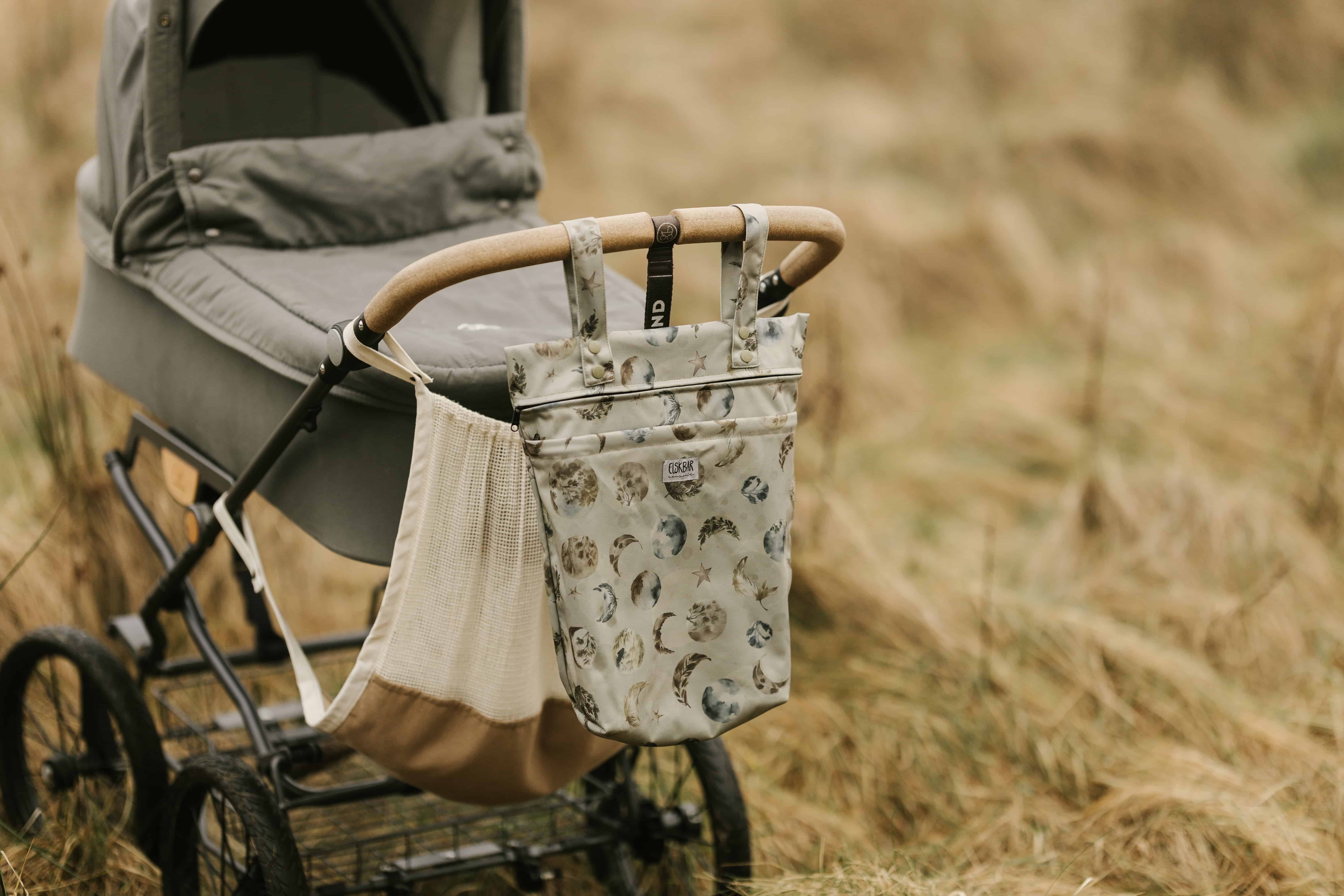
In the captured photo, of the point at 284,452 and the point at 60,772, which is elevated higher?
the point at 284,452

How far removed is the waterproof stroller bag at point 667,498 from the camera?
133 centimetres

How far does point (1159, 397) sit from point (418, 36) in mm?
3012

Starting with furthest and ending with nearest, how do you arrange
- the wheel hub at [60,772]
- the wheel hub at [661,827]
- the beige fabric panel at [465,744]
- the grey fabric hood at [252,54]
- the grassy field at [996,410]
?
1. the grassy field at [996,410]
2. the wheel hub at [60,772]
3. the wheel hub at [661,827]
4. the grey fabric hood at [252,54]
5. the beige fabric panel at [465,744]

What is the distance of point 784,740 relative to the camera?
2605mm

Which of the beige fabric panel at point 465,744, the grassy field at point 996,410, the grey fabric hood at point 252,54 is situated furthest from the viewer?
the grassy field at point 996,410

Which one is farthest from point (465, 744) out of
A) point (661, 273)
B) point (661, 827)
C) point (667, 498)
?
point (661, 273)

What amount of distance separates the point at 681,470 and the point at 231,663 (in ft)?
3.80

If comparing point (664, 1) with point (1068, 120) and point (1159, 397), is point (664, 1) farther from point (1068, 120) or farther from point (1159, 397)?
point (1159, 397)

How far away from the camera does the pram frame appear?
51.4 inches

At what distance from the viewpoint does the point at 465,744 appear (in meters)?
1.53

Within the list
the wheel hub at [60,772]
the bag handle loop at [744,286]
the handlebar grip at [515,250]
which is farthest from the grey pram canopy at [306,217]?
the wheel hub at [60,772]

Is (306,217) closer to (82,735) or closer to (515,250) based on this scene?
(515,250)

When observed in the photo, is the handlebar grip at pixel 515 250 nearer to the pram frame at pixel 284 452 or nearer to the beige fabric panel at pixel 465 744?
the pram frame at pixel 284 452

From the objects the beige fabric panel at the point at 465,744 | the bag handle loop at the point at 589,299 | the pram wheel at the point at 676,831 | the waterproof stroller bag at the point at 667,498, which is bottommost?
the pram wheel at the point at 676,831
